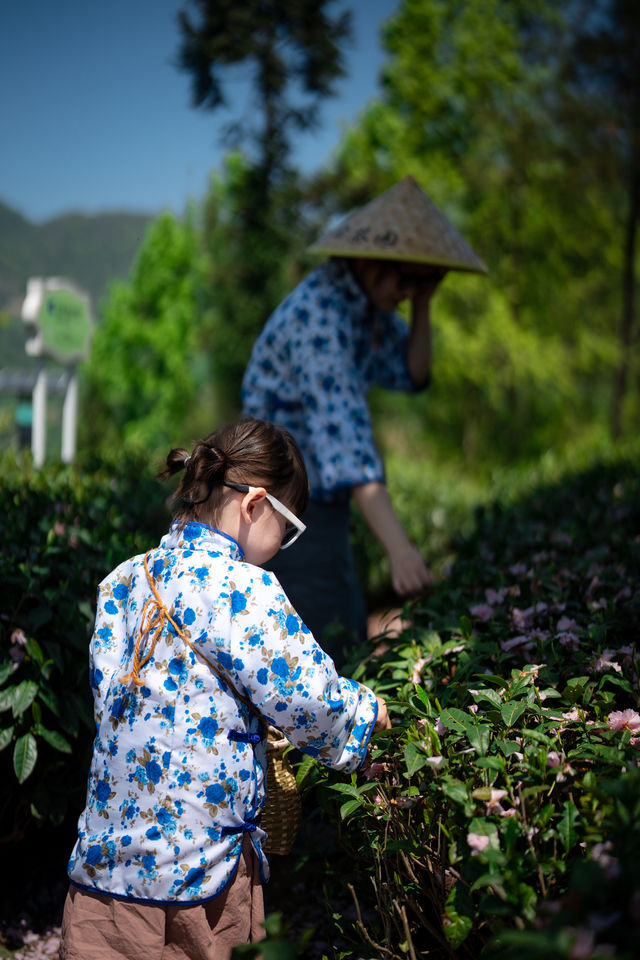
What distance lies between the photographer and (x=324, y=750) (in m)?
1.54

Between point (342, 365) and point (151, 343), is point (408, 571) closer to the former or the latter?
point (342, 365)

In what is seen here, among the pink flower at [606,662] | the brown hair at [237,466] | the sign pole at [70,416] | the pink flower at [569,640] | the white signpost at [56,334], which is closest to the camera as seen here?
the brown hair at [237,466]

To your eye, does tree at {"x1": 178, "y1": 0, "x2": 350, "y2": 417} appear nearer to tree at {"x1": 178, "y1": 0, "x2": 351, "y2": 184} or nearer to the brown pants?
tree at {"x1": 178, "y1": 0, "x2": 351, "y2": 184}

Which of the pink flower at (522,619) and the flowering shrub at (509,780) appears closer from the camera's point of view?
the flowering shrub at (509,780)

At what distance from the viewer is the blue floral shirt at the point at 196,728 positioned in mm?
1439

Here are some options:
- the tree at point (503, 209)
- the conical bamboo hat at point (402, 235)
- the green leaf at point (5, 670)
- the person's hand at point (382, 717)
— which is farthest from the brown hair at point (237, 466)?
the tree at point (503, 209)

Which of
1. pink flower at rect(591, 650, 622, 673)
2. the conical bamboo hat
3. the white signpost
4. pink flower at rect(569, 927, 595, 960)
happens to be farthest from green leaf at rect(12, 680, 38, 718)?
the white signpost

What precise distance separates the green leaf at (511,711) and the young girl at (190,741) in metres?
0.27

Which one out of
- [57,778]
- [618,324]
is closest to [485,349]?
[618,324]

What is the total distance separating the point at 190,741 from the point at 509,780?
581mm

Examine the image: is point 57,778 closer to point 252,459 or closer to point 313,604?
point 313,604

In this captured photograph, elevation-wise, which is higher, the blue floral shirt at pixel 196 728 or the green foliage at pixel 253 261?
the green foliage at pixel 253 261

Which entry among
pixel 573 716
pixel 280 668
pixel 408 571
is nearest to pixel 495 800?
pixel 573 716

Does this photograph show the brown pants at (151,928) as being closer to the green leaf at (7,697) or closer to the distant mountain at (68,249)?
the green leaf at (7,697)
